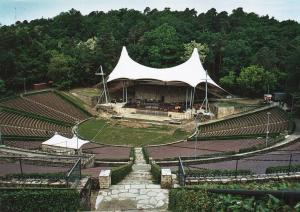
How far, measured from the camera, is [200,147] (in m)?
30.3

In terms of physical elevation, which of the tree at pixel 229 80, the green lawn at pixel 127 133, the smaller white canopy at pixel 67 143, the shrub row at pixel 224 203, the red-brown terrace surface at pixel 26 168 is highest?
the tree at pixel 229 80

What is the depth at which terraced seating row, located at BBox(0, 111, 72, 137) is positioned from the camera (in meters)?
33.7

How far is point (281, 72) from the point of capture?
154 feet

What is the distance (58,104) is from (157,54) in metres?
18.4

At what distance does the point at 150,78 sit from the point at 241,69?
12695 mm

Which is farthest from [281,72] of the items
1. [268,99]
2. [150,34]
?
[150,34]

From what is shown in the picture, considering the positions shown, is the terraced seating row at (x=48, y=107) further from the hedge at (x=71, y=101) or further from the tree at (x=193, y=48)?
the tree at (x=193, y=48)

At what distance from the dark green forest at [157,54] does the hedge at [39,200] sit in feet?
107

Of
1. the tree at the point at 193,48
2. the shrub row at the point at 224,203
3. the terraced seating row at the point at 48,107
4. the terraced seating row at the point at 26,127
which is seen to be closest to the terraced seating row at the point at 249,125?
the terraced seating row at the point at 26,127

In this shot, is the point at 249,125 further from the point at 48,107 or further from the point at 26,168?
the point at 26,168

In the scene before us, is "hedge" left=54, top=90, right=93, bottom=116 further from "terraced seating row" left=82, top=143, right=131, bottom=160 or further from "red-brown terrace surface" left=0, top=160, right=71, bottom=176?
"red-brown terrace surface" left=0, top=160, right=71, bottom=176

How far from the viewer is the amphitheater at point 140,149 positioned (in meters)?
12.4

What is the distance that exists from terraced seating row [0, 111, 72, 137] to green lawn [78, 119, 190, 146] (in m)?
2.60

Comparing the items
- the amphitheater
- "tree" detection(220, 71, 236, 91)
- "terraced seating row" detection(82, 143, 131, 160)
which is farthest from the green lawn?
"tree" detection(220, 71, 236, 91)
